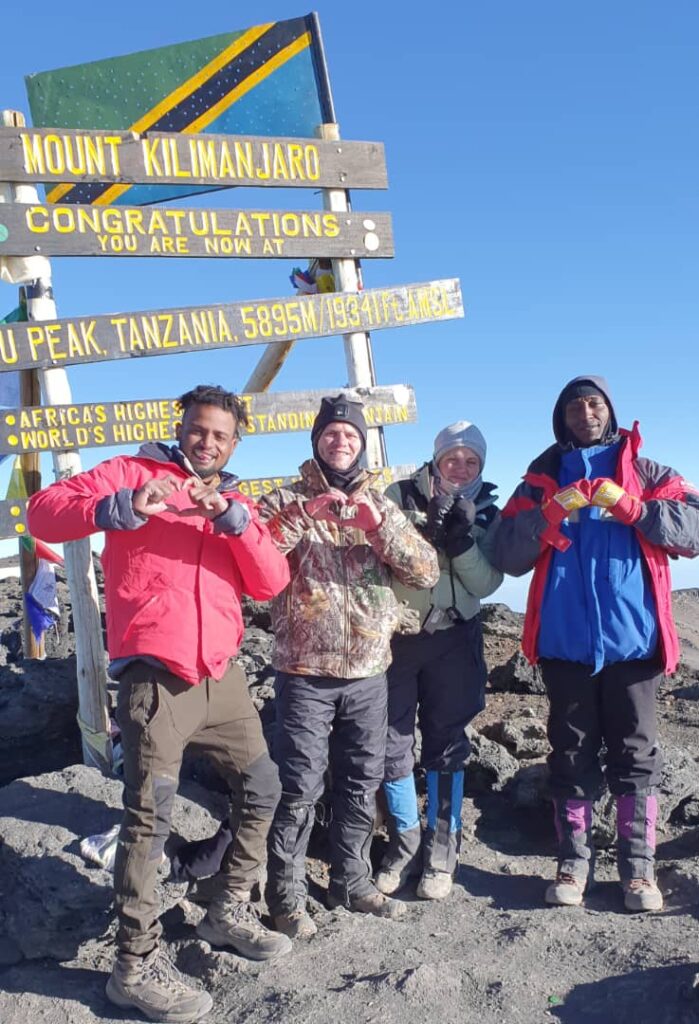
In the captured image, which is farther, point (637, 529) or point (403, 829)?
point (403, 829)

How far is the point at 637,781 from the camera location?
4.66m

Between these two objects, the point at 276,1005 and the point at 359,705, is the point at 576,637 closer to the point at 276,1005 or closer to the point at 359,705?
the point at 359,705

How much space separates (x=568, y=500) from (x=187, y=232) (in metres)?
3.29

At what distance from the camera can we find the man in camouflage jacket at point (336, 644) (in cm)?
441

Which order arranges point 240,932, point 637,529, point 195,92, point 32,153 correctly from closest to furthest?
1. point 240,932
2. point 637,529
3. point 32,153
4. point 195,92

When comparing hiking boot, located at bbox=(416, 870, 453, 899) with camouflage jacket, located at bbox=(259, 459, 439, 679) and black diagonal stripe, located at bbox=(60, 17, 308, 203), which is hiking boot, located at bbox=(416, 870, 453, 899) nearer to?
camouflage jacket, located at bbox=(259, 459, 439, 679)

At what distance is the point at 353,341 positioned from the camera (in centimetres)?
649

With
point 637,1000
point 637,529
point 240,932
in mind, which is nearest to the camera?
point 637,1000

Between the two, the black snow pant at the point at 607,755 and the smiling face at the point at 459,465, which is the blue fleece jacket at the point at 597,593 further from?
the smiling face at the point at 459,465

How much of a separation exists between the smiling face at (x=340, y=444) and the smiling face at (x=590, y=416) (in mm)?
1268

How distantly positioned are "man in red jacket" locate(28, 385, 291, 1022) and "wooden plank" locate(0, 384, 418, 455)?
4.53ft

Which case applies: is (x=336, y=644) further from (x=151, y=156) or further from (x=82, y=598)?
(x=151, y=156)

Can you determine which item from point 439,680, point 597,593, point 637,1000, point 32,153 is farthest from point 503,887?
point 32,153

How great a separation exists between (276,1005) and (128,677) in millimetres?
1508
